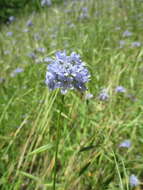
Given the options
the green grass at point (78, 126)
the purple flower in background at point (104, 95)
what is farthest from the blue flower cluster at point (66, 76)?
the purple flower in background at point (104, 95)

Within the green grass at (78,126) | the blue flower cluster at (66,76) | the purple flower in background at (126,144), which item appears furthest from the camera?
the purple flower in background at (126,144)

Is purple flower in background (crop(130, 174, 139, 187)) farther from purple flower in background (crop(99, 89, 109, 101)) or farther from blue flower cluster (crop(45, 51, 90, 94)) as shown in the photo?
blue flower cluster (crop(45, 51, 90, 94))

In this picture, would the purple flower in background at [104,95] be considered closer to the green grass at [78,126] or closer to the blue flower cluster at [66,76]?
the green grass at [78,126]

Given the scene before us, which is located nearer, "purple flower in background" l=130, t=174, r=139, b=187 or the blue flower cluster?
the blue flower cluster

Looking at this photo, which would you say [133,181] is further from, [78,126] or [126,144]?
[78,126]

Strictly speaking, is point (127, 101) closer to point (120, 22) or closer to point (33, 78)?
point (33, 78)

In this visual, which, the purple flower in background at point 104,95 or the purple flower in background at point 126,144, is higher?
the purple flower in background at point 104,95

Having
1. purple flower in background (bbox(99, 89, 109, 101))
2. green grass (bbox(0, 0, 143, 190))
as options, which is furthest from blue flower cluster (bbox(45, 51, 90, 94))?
purple flower in background (bbox(99, 89, 109, 101))

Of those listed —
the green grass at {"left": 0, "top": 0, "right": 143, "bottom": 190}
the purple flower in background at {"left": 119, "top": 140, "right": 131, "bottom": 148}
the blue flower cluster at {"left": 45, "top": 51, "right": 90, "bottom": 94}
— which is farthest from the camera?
the purple flower in background at {"left": 119, "top": 140, "right": 131, "bottom": 148}
